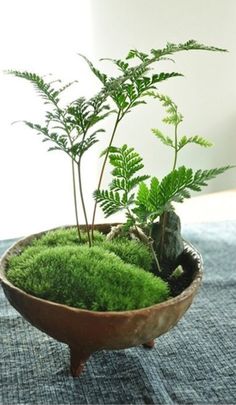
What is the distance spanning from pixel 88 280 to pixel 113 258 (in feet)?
0.21

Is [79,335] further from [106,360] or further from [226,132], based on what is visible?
[226,132]

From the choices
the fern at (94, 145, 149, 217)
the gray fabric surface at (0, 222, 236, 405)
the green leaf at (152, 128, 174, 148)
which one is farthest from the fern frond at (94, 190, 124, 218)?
the gray fabric surface at (0, 222, 236, 405)

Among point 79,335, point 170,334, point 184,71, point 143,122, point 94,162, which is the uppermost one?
point 184,71

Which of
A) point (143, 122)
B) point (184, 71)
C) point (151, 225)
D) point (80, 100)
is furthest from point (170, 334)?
point (184, 71)

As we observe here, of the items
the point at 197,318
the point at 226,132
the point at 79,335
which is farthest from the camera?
the point at 226,132

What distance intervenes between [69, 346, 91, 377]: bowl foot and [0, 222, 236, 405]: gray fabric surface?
0.5 inches

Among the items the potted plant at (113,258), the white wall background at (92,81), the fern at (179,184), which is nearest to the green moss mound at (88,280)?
the potted plant at (113,258)

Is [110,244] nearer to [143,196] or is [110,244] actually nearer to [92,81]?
[143,196]

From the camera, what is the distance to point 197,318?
3.02 feet

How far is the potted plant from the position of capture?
0.65 metres

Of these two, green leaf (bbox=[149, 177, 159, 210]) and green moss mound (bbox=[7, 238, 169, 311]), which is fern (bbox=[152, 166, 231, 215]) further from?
green moss mound (bbox=[7, 238, 169, 311])

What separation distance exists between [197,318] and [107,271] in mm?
299

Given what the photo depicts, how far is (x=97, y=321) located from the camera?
0.63m

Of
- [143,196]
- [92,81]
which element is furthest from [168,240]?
[92,81]
